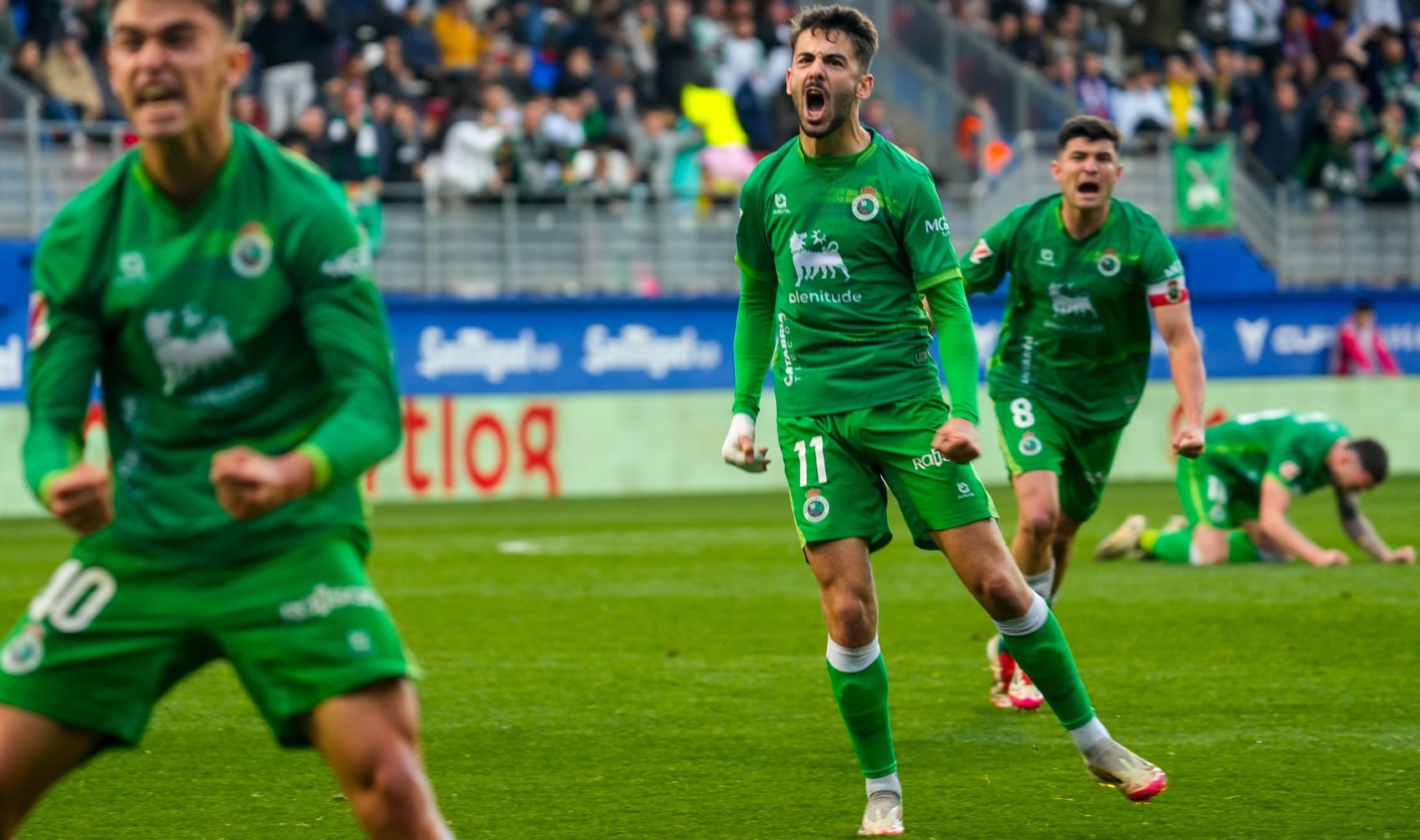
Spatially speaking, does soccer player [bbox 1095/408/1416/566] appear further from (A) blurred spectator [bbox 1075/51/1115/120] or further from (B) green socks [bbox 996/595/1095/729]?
(A) blurred spectator [bbox 1075/51/1115/120]

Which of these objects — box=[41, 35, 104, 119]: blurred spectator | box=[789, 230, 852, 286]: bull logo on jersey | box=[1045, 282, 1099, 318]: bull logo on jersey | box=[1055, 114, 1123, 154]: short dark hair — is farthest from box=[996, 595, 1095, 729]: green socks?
box=[41, 35, 104, 119]: blurred spectator

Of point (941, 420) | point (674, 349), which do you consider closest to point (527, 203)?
point (674, 349)

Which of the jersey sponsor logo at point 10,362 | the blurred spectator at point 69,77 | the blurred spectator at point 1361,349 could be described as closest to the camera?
the blurred spectator at point 69,77

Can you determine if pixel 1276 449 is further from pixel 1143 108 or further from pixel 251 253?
pixel 1143 108

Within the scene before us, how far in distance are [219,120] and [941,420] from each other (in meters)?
2.83

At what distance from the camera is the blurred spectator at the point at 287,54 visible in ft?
71.1

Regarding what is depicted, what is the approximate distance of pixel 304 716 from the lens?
3.82 m

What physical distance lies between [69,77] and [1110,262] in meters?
15.5

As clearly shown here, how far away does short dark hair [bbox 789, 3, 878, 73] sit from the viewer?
607 cm

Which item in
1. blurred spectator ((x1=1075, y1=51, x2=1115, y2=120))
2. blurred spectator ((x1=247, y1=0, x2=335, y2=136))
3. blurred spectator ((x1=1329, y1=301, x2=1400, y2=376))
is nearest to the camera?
blurred spectator ((x1=247, y1=0, x2=335, y2=136))

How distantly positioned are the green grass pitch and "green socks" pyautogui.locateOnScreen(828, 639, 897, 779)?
0.73 feet

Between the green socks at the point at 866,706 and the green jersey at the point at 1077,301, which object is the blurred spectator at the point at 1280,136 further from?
the green socks at the point at 866,706

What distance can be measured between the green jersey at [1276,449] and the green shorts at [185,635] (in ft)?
33.1

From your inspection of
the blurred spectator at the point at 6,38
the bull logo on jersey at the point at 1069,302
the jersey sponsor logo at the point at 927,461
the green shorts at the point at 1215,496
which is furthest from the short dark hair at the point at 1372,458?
the blurred spectator at the point at 6,38
